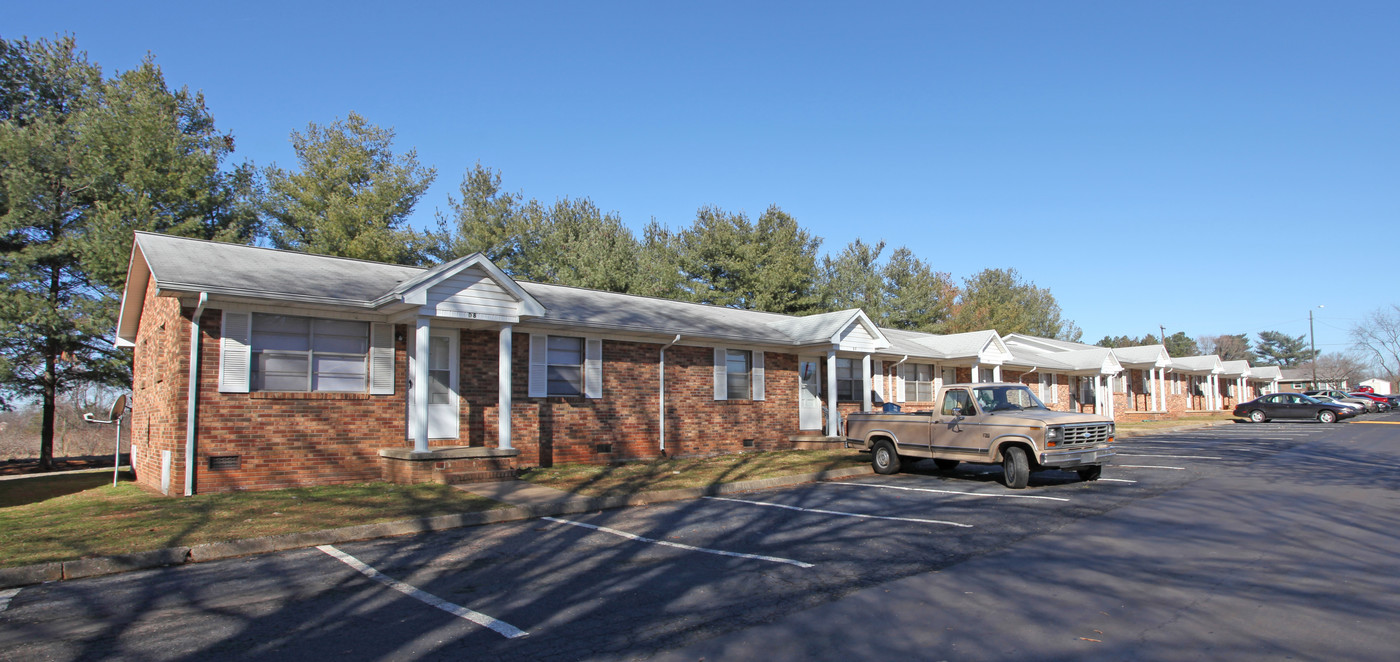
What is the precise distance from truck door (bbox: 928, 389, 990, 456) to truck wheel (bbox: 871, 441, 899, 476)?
114 cm

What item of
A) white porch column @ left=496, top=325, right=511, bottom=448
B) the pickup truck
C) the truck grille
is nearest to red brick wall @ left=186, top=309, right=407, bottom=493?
white porch column @ left=496, top=325, right=511, bottom=448

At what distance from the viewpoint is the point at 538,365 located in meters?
16.4

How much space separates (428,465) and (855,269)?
40.9 meters

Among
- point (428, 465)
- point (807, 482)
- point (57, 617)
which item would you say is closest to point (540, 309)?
point (428, 465)

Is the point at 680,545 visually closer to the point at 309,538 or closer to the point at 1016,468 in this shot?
the point at 309,538

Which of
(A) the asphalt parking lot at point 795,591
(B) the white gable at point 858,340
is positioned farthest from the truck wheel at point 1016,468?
(B) the white gable at point 858,340

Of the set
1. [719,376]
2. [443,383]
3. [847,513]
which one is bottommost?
[847,513]

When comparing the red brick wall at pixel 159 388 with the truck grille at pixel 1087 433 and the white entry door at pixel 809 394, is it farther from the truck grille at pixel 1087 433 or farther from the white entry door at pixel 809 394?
the white entry door at pixel 809 394

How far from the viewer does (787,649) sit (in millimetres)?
4953

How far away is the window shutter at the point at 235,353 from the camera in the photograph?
1240 cm

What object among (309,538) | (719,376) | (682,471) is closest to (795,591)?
(309,538)

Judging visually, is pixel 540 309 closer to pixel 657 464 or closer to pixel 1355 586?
pixel 657 464

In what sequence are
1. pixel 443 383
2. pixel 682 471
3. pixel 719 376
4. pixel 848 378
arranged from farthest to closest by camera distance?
pixel 848 378
pixel 719 376
pixel 682 471
pixel 443 383

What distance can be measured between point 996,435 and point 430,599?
10.2m
